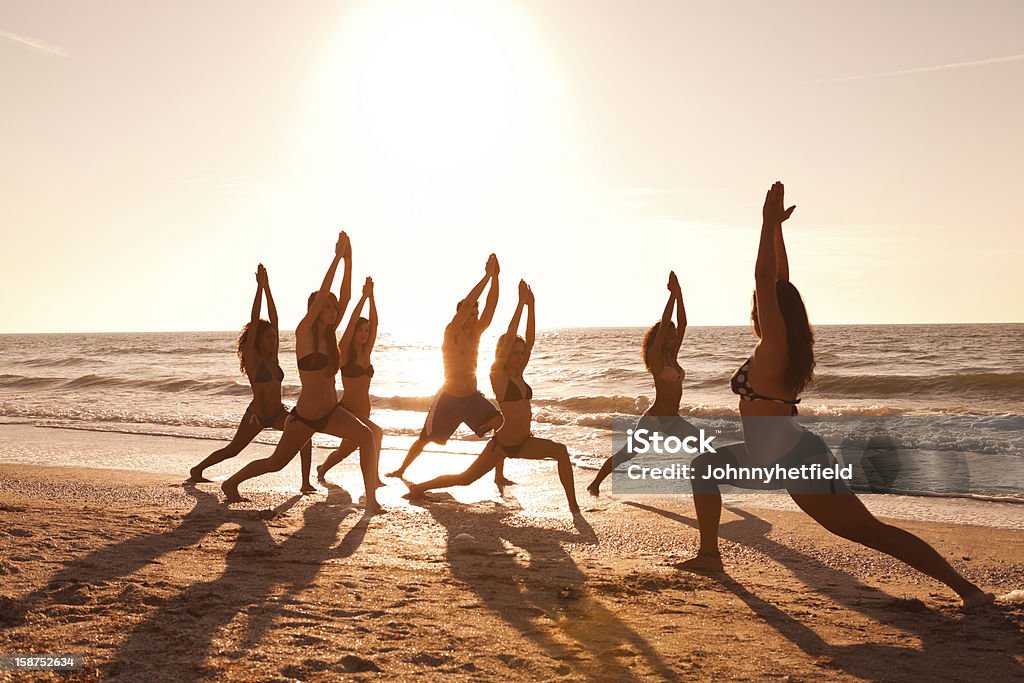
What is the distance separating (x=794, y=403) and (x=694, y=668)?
1.69 m

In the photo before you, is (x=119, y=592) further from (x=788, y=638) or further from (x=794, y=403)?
(x=794, y=403)

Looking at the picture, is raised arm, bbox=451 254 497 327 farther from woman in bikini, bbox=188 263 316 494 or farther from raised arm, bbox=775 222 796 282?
raised arm, bbox=775 222 796 282

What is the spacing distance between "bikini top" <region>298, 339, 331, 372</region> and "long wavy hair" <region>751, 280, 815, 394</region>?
14.1ft

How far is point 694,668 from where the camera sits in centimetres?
402

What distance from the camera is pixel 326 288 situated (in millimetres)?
7465

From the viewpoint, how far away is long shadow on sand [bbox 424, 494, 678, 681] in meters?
4.06

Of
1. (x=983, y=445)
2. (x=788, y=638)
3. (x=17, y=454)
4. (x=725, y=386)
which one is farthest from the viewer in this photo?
(x=725, y=386)

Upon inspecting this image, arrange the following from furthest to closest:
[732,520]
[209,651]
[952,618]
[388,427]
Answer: [388,427], [732,520], [952,618], [209,651]

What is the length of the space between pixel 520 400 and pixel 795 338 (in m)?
3.83

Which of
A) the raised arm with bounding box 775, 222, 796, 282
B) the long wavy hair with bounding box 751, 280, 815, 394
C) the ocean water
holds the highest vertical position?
the raised arm with bounding box 775, 222, 796, 282

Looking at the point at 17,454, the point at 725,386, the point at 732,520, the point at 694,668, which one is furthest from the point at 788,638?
the point at 725,386

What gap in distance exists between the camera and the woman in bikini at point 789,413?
4691mm

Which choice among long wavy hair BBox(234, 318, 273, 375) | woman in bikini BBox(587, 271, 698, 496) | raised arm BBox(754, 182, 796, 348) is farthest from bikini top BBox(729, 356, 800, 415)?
long wavy hair BBox(234, 318, 273, 375)

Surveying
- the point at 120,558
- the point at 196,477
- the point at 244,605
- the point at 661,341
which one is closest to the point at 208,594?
the point at 244,605
